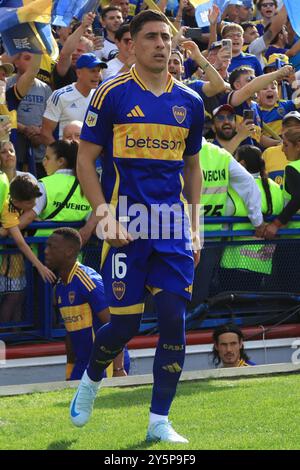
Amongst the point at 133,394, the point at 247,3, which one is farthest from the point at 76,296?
the point at 247,3

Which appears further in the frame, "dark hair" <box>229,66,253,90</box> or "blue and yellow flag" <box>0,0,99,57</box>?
"dark hair" <box>229,66,253,90</box>

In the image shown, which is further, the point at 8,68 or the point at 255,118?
the point at 255,118

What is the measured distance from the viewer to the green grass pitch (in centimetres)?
618

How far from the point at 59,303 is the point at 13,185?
1139mm

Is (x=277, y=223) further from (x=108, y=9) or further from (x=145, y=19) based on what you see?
(x=145, y=19)

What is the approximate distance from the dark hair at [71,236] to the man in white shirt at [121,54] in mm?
3715

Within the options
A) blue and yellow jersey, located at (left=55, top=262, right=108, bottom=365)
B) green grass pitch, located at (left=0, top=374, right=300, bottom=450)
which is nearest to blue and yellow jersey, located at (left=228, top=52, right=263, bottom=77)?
blue and yellow jersey, located at (left=55, top=262, right=108, bottom=365)

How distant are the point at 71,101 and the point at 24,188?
87.1 inches

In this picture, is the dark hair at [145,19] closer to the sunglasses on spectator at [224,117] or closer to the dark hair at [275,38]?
the sunglasses on spectator at [224,117]

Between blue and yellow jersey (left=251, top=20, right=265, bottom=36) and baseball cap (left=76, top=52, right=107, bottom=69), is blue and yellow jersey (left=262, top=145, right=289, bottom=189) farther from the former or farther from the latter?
blue and yellow jersey (left=251, top=20, right=265, bottom=36)

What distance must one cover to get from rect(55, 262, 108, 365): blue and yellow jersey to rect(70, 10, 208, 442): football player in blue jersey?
8.69ft

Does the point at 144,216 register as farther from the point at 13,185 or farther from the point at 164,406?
the point at 13,185

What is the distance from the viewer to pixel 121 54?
12602 millimetres

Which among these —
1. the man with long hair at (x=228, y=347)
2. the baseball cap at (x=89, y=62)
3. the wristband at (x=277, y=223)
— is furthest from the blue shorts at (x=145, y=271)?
the baseball cap at (x=89, y=62)
